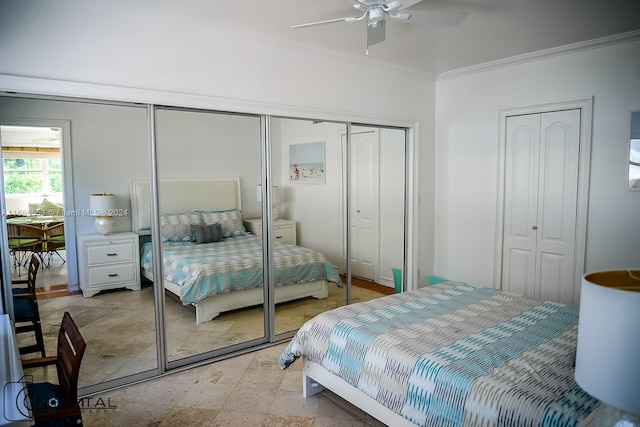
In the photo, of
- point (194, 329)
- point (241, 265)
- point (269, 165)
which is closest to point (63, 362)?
point (194, 329)

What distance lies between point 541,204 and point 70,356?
3.90 metres

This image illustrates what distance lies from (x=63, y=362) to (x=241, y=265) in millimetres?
1708

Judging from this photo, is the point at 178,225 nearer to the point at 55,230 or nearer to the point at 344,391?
the point at 55,230

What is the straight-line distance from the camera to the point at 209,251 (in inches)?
133

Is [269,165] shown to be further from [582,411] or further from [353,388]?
[582,411]

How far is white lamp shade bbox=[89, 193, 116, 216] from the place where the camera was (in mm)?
2748

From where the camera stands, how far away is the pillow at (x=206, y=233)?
325cm

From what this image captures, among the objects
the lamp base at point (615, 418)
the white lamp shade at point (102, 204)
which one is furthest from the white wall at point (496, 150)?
the white lamp shade at point (102, 204)

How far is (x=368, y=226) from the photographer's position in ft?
14.5

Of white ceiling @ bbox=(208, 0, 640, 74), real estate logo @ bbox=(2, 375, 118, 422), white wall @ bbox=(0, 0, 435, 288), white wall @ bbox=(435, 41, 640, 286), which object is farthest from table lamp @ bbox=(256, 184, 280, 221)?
white wall @ bbox=(435, 41, 640, 286)

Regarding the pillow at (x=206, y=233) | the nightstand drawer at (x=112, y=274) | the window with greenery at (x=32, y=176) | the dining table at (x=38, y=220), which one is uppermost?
the window with greenery at (x=32, y=176)

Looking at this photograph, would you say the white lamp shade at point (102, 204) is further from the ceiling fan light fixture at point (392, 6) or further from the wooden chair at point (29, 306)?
the ceiling fan light fixture at point (392, 6)

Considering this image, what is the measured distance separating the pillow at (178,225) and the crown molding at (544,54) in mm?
3121

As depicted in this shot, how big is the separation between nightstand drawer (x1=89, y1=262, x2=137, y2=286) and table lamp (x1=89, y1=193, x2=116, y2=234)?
10.2 inches
